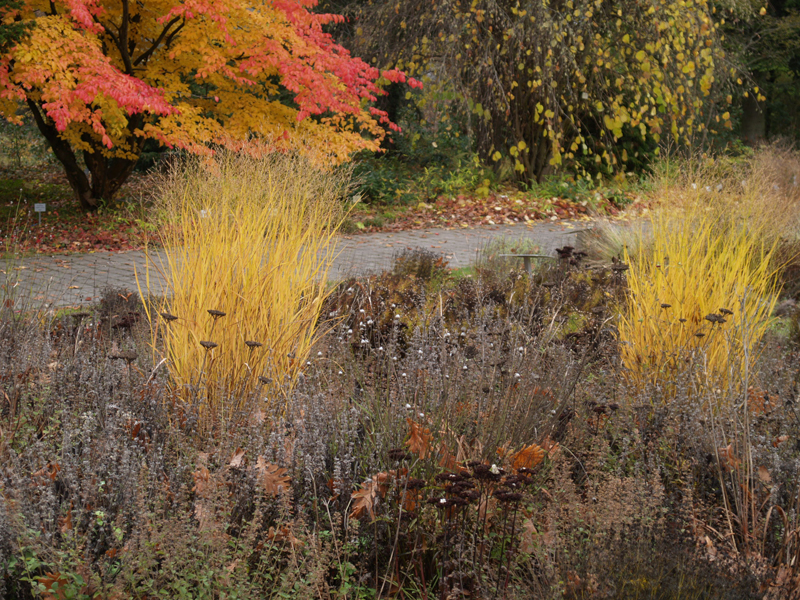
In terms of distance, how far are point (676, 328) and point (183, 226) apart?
2.58 metres

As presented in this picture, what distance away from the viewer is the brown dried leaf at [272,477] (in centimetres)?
248

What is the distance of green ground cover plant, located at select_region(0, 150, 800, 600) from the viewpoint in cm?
→ 208

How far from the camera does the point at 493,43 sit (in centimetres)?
1288

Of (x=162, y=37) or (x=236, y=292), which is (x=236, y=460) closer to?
(x=236, y=292)

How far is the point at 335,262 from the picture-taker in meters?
8.58

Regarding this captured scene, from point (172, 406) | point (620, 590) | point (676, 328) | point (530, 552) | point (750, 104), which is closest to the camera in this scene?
point (620, 590)

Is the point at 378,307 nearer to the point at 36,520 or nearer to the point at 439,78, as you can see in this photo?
the point at 36,520

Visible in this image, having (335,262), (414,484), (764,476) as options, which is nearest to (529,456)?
(414,484)

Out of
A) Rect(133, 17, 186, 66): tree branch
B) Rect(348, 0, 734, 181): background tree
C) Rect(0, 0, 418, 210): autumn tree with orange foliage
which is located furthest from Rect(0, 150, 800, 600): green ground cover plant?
Rect(348, 0, 734, 181): background tree

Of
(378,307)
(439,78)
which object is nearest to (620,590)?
(378,307)

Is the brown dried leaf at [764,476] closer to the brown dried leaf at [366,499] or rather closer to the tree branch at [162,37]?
the brown dried leaf at [366,499]

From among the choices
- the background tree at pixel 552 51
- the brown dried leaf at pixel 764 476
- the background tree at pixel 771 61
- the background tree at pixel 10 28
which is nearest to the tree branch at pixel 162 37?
the background tree at pixel 10 28

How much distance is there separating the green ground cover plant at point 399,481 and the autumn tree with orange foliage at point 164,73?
4.53m

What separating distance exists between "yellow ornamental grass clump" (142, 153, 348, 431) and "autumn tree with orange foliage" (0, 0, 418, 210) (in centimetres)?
366
